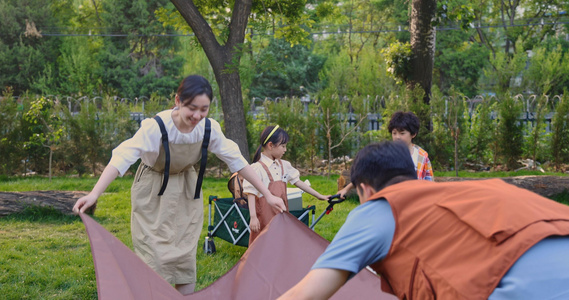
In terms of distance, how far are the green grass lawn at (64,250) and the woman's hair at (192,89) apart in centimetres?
217

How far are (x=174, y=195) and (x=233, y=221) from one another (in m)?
1.86

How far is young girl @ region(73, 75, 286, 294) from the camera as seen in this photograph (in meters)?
3.72

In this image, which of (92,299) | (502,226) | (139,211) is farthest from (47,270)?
(502,226)

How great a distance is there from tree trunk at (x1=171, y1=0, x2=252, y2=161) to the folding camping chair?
1.96 meters

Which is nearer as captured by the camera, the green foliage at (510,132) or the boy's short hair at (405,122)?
the boy's short hair at (405,122)

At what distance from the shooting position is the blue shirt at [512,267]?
5.71ft

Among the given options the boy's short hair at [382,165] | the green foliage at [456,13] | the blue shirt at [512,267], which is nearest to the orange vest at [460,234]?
the blue shirt at [512,267]

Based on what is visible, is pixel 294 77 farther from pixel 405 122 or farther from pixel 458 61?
pixel 405 122

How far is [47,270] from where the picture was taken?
5.53 meters

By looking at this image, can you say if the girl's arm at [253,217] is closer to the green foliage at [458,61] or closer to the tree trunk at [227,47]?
the tree trunk at [227,47]

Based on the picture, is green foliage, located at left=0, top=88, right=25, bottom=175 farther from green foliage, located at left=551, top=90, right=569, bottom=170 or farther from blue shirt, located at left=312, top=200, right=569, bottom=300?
blue shirt, located at left=312, top=200, right=569, bottom=300

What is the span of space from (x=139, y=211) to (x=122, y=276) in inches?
39.2

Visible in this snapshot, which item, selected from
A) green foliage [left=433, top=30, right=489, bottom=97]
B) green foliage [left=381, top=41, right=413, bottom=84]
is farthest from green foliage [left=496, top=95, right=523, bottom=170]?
green foliage [left=433, top=30, right=489, bottom=97]

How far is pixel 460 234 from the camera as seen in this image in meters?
1.79
